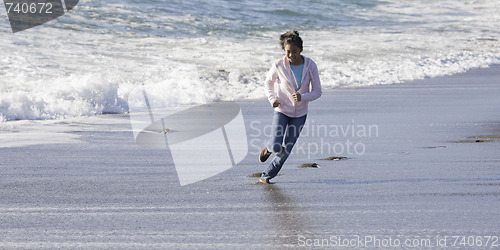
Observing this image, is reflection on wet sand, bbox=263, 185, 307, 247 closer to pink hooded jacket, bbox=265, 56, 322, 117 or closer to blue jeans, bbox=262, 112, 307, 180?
blue jeans, bbox=262, 112, 307, 180

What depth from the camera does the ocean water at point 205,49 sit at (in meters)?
11.7

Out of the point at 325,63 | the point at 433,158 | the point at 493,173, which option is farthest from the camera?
the point at 325,63

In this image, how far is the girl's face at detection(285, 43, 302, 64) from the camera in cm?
555

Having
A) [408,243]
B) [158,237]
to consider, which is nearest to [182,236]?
[158,237]

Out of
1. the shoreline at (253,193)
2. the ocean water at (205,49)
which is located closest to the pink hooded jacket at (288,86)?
the shoreline at (253,193)

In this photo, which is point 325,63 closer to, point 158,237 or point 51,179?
point 51,179

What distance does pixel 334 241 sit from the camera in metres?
4.21

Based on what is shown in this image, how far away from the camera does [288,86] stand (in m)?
5.71

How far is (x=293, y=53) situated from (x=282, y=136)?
0.67 m

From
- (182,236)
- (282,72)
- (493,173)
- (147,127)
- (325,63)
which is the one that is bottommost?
(325,63)

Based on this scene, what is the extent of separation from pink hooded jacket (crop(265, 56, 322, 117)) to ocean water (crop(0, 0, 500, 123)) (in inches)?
199

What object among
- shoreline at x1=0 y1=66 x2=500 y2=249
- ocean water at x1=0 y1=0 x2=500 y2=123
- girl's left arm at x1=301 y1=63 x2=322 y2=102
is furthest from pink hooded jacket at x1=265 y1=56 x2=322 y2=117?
ocean water at x1=0 y1=0 x2=500 y2=123

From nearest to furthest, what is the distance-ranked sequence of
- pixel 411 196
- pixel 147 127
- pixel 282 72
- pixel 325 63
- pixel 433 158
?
pixel 411 196
pixel 282 72
pixel 433 158
pixel 147 127
pixel 325 63

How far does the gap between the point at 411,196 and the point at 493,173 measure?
1181 millimetres
